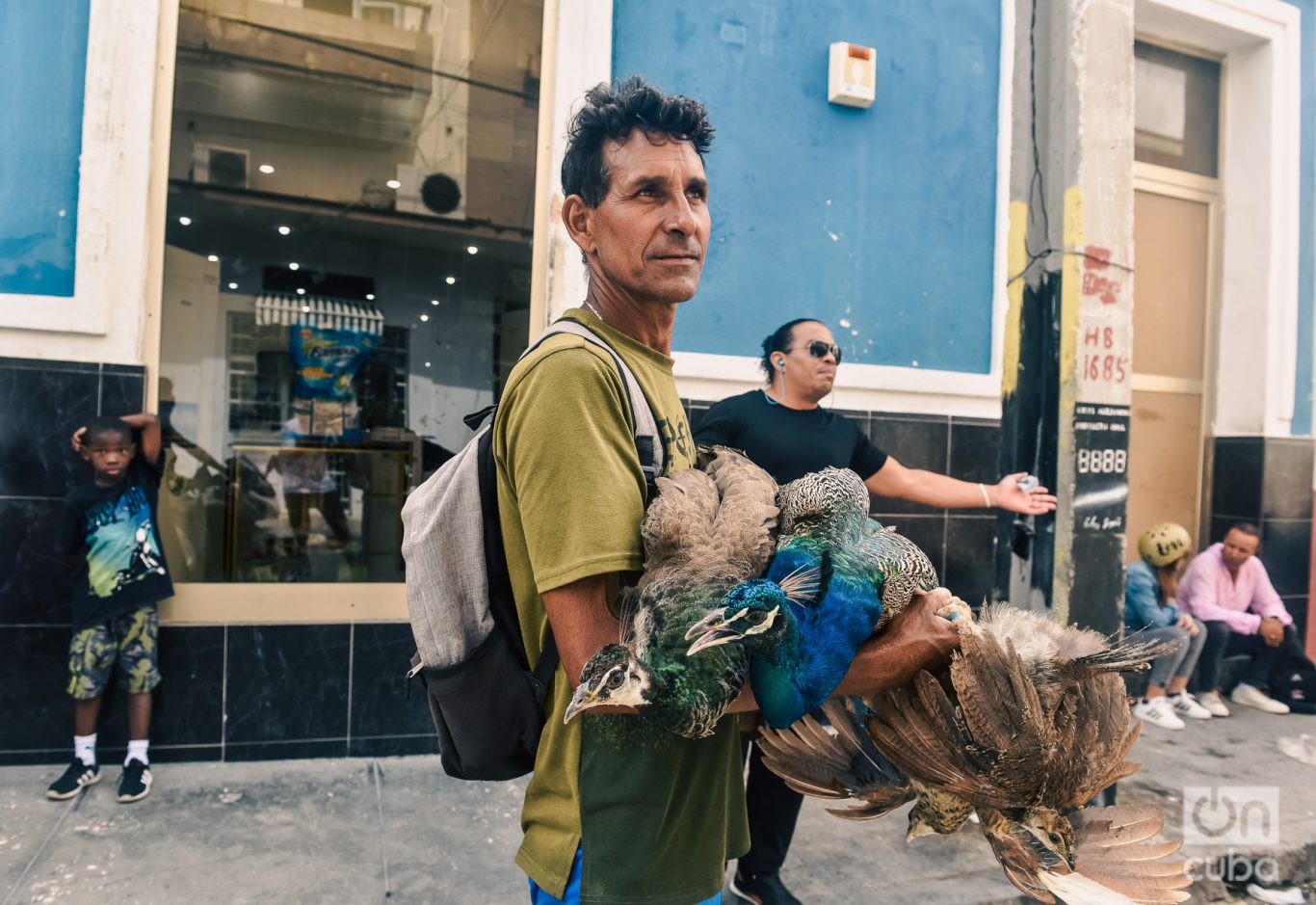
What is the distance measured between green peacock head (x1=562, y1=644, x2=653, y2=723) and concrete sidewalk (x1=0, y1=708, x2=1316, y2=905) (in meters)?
2.37

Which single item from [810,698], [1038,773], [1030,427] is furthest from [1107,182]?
[810,698]

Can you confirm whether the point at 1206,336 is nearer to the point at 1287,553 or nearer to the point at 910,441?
the point at 1287,553

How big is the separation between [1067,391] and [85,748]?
4.48m

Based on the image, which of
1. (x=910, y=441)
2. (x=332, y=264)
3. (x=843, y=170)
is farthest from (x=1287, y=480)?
(x=332, y=264)

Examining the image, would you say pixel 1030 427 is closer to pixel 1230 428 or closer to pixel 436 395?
pixel 436 395

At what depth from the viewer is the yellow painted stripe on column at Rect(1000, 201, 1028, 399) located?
3.62 m

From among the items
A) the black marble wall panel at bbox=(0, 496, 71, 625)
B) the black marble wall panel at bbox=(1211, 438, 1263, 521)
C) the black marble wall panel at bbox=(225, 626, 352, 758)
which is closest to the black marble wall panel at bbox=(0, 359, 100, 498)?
the black marble wall panel at bbox=(0, 496, 71, 625)

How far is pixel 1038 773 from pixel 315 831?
313 cm

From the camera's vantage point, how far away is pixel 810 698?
49.3 inches

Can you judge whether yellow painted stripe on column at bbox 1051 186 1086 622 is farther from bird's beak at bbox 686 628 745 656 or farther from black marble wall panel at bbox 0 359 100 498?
black marble wall panel at bbox 0 359 100 498

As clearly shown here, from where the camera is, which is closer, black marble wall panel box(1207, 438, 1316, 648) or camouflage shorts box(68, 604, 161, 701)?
camouflage shorts box(68, 604, 161, 701)

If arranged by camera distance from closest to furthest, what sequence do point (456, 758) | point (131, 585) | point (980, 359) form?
point (456, 758), point (131, 585), point (980, 359)

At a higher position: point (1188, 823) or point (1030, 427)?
point (1030, 427)

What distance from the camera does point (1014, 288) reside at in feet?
12.0
